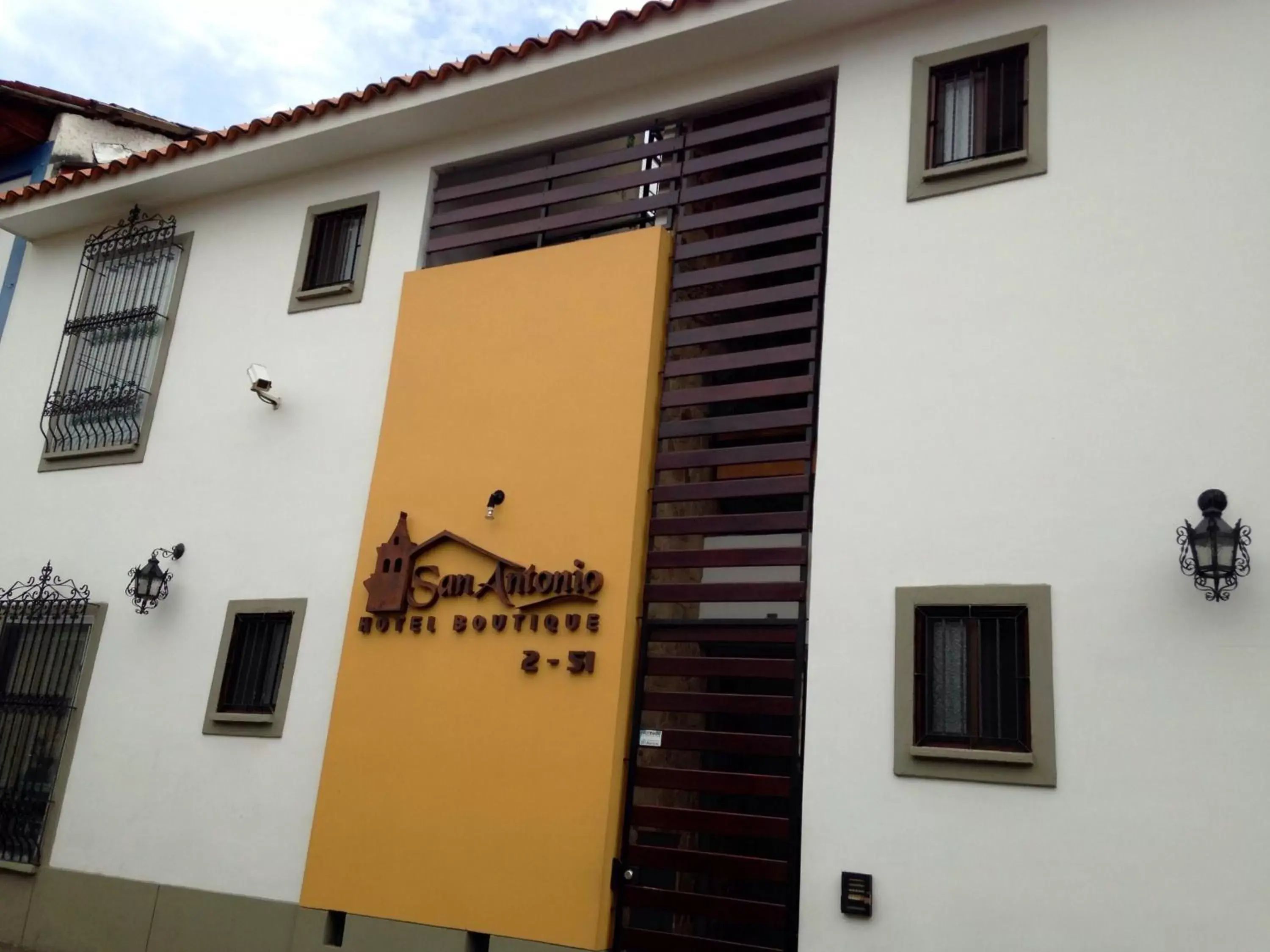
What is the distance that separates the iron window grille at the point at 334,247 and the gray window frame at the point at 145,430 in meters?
1.58

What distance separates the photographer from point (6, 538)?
444 inches

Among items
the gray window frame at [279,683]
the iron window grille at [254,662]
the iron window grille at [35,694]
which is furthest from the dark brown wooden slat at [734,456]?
the iron window grille at [35,694]

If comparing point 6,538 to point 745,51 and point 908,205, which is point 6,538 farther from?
point 908,205

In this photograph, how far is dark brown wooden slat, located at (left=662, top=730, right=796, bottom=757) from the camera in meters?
7.09

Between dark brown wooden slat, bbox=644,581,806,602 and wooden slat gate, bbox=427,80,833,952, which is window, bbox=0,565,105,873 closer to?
wooden slat gate, bbox=427,80,833,952

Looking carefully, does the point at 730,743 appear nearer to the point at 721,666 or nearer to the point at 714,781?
the point at 714,781

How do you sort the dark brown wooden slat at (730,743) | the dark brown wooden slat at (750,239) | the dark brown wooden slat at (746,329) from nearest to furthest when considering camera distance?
the dark brown wooden slat at (730,743) → the dark brown wooden slat at (746,329) → the dark brown wooden slat at (750,239)

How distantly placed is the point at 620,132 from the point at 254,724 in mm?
5491

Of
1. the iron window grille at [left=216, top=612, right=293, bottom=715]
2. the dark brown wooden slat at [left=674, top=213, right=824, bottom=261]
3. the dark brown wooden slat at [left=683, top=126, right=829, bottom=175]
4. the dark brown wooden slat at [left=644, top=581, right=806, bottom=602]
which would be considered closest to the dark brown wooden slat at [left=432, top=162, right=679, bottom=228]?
the dark brown wooden slat at [left=683, top=126, right=829, bottom=175]

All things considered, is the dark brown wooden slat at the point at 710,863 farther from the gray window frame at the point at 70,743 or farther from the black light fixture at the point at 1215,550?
the gray window frame at the point at 70,743

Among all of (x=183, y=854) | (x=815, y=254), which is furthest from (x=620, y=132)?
(x=183, y=854)

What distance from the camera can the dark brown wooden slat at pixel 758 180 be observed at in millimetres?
8305

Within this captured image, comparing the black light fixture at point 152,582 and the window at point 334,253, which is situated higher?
the window at point 334,253

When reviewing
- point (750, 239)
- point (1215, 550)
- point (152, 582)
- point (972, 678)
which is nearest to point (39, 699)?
point (152, 582)
